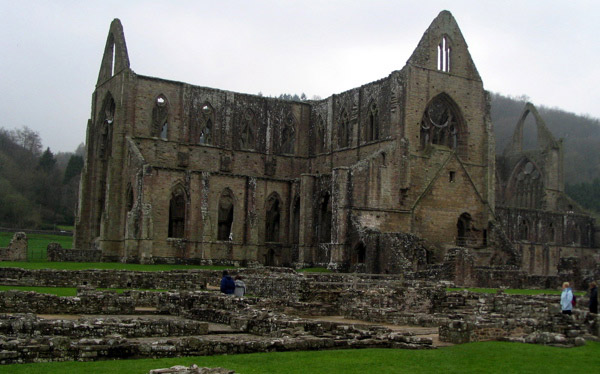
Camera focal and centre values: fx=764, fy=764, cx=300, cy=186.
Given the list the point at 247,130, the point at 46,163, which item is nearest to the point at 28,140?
the point at 46,163

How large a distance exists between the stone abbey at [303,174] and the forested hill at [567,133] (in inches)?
2191

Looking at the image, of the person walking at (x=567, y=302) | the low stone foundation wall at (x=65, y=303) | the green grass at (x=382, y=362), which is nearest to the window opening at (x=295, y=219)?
the low stone foundation wall at (x=65, y=303)

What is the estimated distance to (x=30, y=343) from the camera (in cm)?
1308

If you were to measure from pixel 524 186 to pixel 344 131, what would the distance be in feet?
73.3

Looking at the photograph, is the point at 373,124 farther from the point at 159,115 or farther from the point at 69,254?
the point at 69,254

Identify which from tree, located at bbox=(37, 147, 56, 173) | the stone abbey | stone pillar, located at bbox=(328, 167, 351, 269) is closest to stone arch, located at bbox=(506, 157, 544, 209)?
the stone abbey

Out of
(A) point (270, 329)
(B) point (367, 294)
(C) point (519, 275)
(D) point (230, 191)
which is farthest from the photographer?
(D) point (230, 191)

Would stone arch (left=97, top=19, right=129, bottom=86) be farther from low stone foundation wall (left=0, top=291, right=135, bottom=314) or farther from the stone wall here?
low stone foundation wall (left=0, top=291, right=135, bottom=314)

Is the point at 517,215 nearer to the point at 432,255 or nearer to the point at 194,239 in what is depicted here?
the point at 432,255

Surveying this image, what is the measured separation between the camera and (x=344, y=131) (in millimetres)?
51938

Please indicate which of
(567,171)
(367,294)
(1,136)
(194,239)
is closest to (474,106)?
(194,239)

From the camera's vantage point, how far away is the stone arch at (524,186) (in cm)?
6519

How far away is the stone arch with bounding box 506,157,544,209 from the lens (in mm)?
65188

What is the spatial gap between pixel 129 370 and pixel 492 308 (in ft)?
44.3
